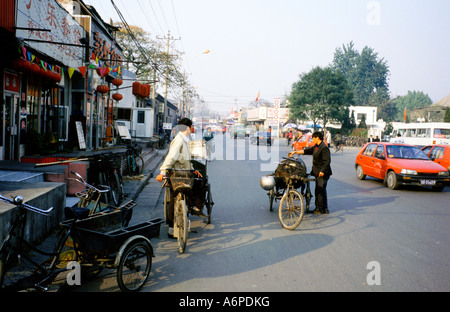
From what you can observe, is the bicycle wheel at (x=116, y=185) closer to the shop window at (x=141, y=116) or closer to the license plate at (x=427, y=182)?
the license plate at (x=427, y=182)

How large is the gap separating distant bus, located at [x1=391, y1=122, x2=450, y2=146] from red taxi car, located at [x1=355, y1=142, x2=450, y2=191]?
15332 millimetres

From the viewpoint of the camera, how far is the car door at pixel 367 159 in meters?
14.4

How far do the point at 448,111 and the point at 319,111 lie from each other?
16563 mm

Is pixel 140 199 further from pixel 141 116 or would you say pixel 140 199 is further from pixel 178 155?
pixel 141 116

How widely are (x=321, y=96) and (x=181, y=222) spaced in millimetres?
52796

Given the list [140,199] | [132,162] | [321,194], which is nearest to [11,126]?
[132,162]

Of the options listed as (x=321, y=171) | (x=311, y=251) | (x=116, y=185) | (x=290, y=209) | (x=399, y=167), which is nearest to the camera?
(x=311, y=251)

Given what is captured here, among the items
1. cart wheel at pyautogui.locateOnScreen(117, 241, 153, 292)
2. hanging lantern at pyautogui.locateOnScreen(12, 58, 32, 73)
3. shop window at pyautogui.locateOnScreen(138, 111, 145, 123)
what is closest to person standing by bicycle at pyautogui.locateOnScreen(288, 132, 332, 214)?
cart wheel at pyautogui.locateOnScreen(117, 241, 153, 292)

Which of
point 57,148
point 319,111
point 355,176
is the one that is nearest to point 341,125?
point 319,111

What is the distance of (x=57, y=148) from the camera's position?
14227 mm

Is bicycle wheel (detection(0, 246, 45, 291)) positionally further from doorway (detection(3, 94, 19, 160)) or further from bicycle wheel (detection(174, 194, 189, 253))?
doorway (detection(3, 94, 19, 160))

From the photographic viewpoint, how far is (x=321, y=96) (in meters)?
55.6

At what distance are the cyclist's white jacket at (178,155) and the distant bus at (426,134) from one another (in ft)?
84.4
